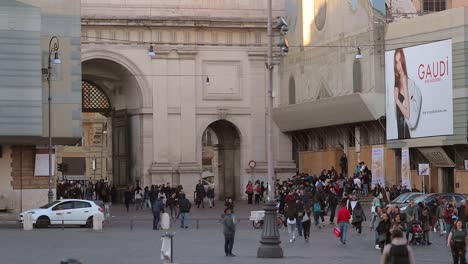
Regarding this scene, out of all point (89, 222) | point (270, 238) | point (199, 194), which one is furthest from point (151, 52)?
point (270, 238)

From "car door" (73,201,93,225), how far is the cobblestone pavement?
0.94 metres

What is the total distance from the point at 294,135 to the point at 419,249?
131 ft

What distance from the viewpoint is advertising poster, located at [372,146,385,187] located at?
60.7 m

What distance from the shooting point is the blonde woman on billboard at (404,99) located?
194 feet

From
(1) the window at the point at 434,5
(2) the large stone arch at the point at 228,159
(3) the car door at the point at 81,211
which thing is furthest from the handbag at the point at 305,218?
(2) the large stone arch at the point at 228,159

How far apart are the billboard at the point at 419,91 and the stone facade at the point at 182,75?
15.4 meters

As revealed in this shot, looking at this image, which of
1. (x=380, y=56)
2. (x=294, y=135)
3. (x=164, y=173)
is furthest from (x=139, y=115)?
(x=380, y=56)

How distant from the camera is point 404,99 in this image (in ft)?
196

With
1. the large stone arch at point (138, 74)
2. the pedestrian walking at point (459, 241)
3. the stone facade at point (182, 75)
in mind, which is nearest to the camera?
the pedestrian walking at point (459, 241)

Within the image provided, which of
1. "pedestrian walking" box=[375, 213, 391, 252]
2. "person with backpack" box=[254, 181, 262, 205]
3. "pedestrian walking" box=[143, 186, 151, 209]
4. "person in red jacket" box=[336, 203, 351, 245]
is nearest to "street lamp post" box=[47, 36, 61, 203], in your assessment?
"pedestrian walking" box=[143, 186, 151, 209]

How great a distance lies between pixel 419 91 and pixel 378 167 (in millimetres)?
4953

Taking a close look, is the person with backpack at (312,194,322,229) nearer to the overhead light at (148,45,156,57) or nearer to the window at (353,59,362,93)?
the window at (353,59,362,93)

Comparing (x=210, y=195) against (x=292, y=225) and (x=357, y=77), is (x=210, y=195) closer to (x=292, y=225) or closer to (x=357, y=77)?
(x=357, y=77)

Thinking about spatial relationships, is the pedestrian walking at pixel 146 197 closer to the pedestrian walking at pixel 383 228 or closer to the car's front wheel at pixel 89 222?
the car's front wheel at pixel 89 222
